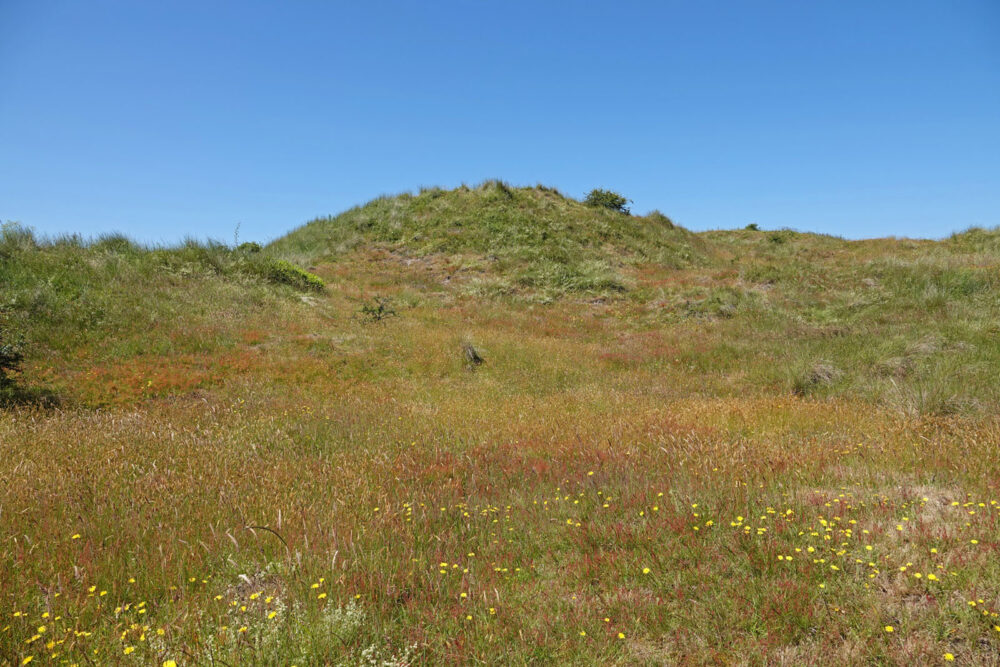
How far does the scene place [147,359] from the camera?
439 inches

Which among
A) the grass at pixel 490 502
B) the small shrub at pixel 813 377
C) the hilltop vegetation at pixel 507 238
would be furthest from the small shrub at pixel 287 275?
the small shrub at pixel 813 377

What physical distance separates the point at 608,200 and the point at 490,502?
40845 millimetres

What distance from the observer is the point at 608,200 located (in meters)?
41.5

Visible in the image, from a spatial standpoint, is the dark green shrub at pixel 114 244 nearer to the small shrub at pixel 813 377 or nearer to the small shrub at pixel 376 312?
the small shrub at pixel 376 312

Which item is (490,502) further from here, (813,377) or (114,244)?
(114,244)

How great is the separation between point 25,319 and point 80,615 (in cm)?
1408

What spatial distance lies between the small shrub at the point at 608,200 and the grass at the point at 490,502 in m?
30.5

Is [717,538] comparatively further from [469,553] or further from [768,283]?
[768,283]

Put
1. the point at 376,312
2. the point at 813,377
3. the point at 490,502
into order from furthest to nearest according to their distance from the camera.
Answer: the point at 376,312 → the point at 813,377 → the point at 490,502

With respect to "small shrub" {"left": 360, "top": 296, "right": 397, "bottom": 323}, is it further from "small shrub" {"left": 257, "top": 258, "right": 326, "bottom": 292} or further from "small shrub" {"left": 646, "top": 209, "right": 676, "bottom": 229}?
"small shrub" {"left": 646, "top": 209, "right": 676, "bottom": 229}

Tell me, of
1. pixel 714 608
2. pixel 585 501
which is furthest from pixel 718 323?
pixel 714 608

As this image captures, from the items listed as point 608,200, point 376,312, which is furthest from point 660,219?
point 376,312

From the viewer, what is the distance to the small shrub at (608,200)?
41375 mm

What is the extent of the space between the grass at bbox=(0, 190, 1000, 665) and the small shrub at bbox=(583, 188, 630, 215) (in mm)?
30475
